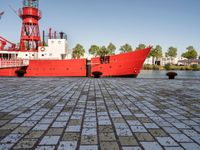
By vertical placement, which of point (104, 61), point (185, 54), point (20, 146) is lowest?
point (20, 146)

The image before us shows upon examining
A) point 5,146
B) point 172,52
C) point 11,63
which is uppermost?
point 172,52

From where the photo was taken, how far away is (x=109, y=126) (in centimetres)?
423

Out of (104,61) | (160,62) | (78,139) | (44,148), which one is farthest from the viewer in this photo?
(160,62)

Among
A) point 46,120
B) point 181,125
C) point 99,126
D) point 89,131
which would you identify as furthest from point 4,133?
point 181,125

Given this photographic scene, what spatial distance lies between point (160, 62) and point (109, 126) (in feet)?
412

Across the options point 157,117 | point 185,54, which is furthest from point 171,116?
point 185,54

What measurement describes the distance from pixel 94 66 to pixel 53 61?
5.42 meters

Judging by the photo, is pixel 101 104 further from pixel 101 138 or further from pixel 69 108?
pixel 101 138

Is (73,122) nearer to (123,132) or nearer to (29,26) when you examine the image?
(123,132)

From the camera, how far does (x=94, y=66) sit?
81.7ft

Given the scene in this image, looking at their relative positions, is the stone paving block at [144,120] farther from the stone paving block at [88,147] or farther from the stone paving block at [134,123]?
the stone paving block at [88,147]

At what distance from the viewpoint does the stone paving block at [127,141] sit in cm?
327

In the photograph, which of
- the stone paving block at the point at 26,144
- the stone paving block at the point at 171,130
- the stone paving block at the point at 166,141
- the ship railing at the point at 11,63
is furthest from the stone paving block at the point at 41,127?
the ship railing at the point at 11,63

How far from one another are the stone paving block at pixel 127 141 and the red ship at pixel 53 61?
54.0ft
